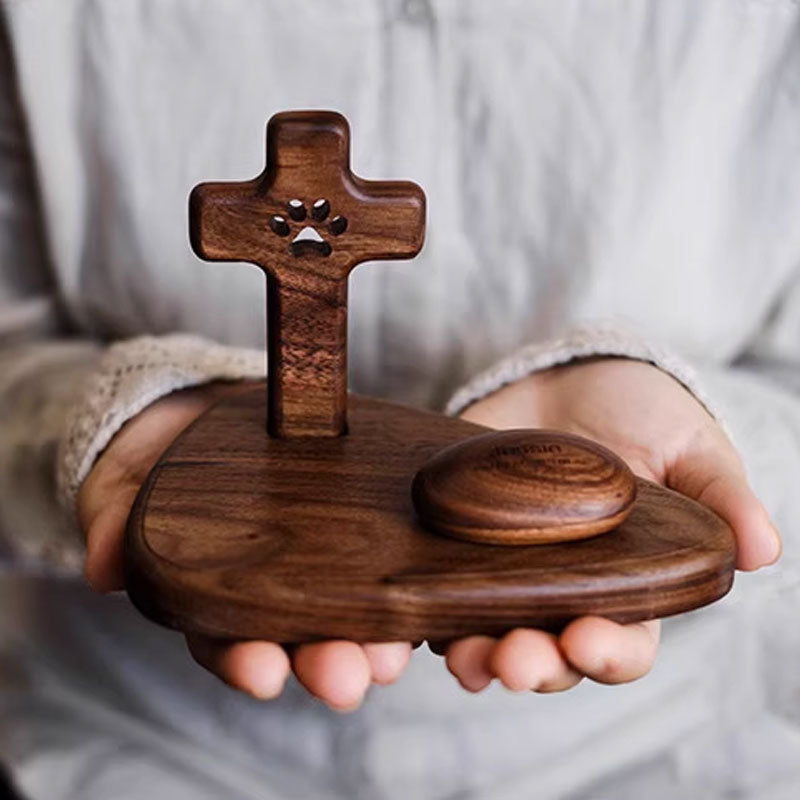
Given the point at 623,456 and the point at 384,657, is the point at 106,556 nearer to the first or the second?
the point at 384,657

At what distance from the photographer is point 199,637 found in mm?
529

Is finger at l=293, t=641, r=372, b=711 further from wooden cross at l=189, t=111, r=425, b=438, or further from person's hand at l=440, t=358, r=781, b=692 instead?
A: wooden cross at l=189, t=111, r=425, b=438

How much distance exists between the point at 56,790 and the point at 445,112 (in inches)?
19.0

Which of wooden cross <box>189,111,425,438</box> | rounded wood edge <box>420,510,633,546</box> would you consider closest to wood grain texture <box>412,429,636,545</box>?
rounded wood edge <box>420,510,633,546</box>

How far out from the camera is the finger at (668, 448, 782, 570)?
0.55 metres

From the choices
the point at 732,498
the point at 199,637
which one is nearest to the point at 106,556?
the point at 199,637

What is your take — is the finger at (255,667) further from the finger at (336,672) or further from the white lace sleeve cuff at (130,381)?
the white lace sleeve cuff at (130,381)

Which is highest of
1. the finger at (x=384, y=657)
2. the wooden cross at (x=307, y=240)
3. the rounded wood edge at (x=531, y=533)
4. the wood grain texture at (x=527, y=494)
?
the wooden cross at (x=307, y=240)

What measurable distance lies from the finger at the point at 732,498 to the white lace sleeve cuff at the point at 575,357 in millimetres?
68

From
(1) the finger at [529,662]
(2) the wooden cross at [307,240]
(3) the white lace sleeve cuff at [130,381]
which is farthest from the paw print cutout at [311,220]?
(1) the finger at [529,662]

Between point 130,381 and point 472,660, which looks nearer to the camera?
point 472,660

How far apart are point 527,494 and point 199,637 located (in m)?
0.15

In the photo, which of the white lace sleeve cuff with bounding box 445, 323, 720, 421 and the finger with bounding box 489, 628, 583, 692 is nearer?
the finger with bounding box 489, 628, 583, 692

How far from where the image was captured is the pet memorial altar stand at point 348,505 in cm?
50
